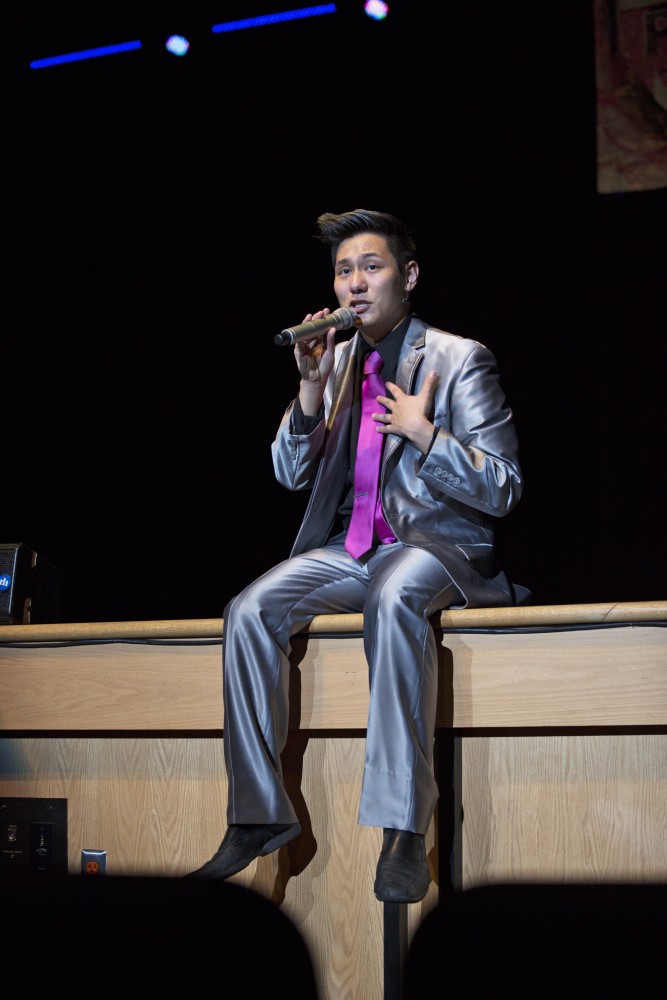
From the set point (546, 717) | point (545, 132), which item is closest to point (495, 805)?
point (546, 717)

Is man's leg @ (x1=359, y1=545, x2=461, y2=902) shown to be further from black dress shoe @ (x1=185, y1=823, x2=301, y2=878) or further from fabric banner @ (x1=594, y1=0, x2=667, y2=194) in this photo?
fabric banner @ (x1=594, y1=0, x2=667, y2=194)

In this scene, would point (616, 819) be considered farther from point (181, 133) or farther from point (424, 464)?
point (181, 133)

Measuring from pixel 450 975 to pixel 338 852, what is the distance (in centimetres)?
124

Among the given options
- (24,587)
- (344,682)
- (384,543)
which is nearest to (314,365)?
(384,543)

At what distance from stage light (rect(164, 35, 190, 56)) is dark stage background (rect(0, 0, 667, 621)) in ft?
0.09

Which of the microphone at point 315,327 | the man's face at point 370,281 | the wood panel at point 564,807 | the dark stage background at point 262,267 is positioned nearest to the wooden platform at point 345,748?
the wood panel at point 564,807

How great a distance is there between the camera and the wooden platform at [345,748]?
1.64 metres

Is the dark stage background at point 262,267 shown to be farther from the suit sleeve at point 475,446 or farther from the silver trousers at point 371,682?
the silver trousers at point 371,682

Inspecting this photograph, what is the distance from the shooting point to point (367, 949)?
171 centimetres

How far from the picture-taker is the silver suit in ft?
5.02

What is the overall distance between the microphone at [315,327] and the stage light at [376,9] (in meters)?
1.36

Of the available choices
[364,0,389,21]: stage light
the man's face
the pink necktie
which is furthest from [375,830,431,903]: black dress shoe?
[364,0,389,21]: stage light

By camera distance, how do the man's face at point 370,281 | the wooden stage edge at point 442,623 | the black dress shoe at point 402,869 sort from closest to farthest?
the black dress shoe at point 402,869, the wooden stage edge at point 442,623, the man's face at point 370,281

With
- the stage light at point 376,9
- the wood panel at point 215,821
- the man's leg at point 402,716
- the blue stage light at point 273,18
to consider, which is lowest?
the wood panel at point 215,821
